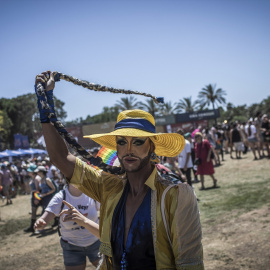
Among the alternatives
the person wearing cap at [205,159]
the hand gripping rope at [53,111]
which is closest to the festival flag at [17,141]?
the person wearing cap at [205,159]

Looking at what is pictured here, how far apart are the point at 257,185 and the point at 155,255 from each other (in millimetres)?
8433

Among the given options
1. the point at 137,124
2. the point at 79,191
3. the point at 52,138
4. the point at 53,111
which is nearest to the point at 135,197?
the point at 137,124

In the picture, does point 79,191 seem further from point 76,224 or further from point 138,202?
point 138,202

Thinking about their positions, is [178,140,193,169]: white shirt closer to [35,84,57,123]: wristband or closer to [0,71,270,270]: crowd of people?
[0,71,270,270]: crowd of people

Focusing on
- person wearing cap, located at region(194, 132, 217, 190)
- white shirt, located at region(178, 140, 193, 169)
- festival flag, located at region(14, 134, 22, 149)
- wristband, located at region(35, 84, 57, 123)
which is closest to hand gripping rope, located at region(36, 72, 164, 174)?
wristband, located at region(35, 84, 57, 123)

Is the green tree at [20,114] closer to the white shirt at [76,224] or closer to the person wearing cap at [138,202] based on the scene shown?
the white shirt at [76,224]

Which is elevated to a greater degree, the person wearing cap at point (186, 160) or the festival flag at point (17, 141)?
the festival flag at point (17, 141)

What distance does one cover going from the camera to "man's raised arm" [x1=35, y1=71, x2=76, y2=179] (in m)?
2.08

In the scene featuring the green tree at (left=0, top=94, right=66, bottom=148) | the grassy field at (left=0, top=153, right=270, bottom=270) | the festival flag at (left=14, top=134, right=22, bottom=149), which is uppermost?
the green tree at (left=0, top=94, right=66, bottom=148)

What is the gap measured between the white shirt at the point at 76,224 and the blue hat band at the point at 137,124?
2.12 m

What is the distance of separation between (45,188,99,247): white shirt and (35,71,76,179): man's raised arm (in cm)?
197

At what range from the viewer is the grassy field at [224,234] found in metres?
5.15

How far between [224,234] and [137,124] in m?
4.67

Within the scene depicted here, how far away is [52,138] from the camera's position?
84.0 inches
